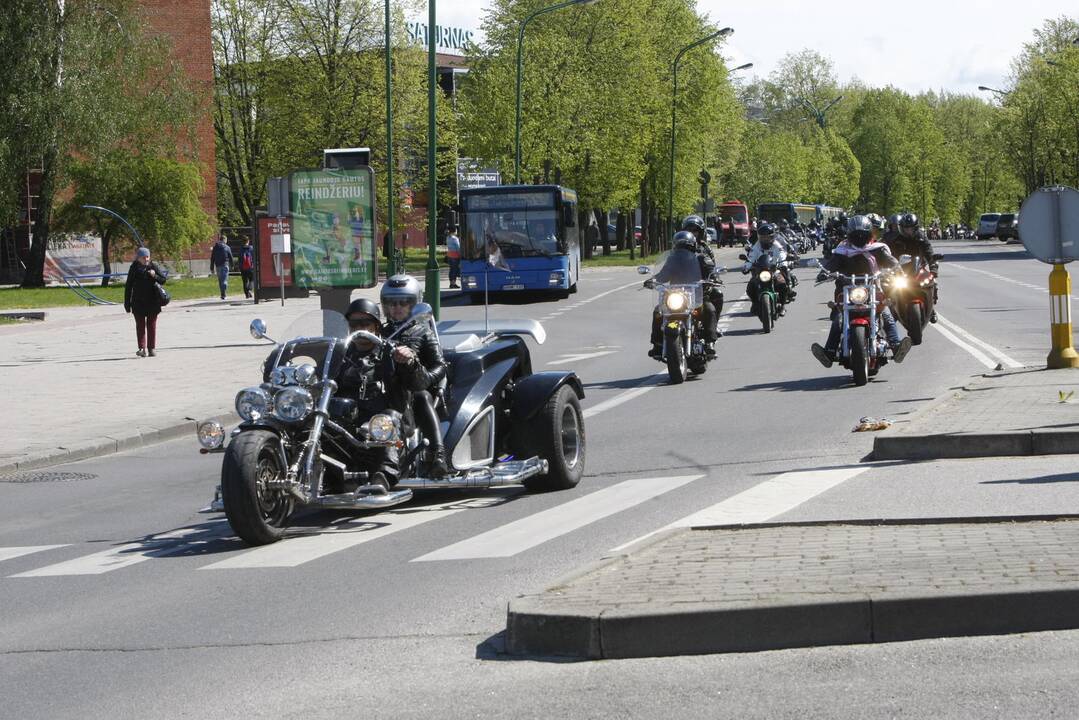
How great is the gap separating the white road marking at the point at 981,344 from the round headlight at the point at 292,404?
→ 35.4ft


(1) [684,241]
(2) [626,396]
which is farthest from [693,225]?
(2) [626,396]

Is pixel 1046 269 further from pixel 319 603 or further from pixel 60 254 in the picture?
pixel 319 603

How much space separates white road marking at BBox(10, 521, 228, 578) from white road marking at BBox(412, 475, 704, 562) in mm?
1643

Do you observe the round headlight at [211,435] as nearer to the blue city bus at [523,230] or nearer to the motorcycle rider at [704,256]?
the motorcycle rider at [704,256]

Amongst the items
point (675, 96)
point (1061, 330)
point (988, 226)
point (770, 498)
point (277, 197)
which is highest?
point (675, 96)

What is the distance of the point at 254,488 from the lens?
8.09 metres

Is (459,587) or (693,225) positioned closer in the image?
(459,587)

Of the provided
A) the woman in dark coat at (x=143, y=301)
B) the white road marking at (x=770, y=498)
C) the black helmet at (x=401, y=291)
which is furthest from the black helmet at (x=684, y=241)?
the woman in dark coat at (x=143, y=301)

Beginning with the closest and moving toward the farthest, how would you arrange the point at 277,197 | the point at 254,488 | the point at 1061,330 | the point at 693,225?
the point at 254,488
the point at 1061,330
the point at 693,225
the point at 277,197

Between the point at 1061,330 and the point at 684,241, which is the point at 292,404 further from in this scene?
the point at 684,241

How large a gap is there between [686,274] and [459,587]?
1138 cm

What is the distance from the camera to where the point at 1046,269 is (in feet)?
164

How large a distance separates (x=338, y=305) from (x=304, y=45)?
43.7 meters

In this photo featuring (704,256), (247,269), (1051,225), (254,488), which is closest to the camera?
(254,488)
